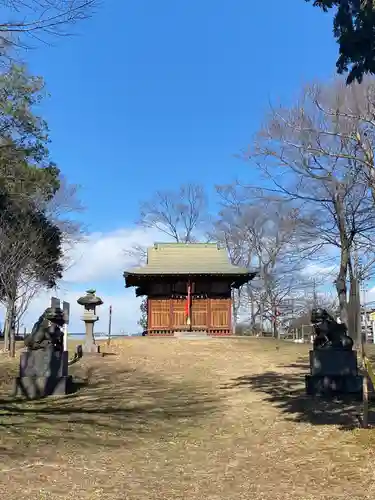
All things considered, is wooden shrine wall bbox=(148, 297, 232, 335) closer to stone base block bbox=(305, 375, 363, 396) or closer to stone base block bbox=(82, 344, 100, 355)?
stone base block bbox=(82, 344, 100, 355)

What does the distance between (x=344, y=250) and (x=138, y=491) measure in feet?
56.1

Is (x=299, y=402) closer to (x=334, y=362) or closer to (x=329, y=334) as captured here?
(x=334, y=362)

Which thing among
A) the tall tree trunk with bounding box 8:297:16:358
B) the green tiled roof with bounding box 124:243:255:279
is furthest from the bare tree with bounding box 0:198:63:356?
the green tiled roof with bounding box 124:243:255:279

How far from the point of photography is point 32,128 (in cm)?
1294

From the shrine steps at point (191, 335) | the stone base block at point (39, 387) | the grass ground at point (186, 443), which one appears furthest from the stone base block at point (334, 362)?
the shrine steps at point (191, 335)

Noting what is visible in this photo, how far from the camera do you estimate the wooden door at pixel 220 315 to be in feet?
95.7

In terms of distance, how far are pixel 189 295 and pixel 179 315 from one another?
4.21 ft

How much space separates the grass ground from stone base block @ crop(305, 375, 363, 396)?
598mm

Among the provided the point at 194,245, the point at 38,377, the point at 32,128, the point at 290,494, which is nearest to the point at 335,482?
the point at 290,494

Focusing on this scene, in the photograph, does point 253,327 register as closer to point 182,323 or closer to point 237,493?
point 182,323

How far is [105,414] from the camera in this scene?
958 cm

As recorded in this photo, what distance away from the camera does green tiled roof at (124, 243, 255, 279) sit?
28.8 m

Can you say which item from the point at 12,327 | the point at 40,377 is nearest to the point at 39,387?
the point at 40,377

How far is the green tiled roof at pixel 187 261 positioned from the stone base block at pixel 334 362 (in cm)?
1734
